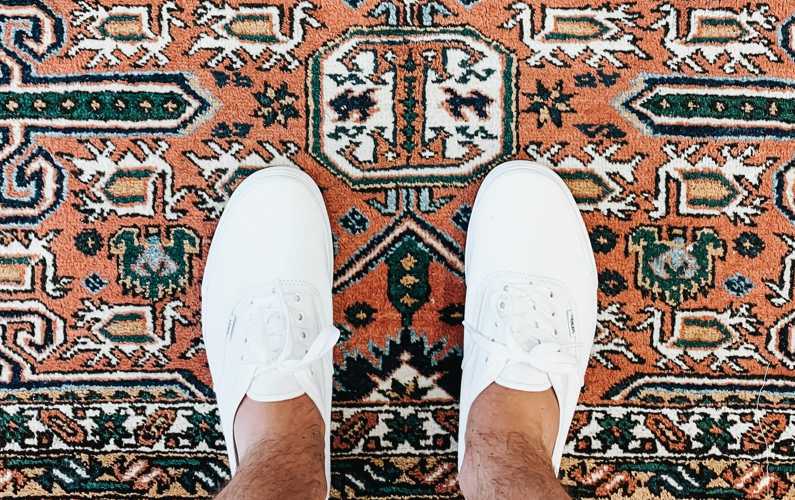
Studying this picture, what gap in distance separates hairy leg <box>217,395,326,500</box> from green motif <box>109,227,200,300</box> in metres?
0.23

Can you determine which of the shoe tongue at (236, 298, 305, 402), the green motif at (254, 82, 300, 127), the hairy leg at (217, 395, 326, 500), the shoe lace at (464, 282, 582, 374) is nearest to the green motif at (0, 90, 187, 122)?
the green motif at (254, 82, 300, 127)

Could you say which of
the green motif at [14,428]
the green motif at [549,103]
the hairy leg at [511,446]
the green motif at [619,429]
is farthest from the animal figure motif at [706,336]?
the green motif at [14,428]

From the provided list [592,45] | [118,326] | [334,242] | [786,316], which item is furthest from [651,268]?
[118,326]

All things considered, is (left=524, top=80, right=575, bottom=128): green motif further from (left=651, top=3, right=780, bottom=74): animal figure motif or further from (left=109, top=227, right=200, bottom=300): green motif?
(left=109, top=227, right=200, bottom=300): green motif

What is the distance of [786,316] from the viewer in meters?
0.96

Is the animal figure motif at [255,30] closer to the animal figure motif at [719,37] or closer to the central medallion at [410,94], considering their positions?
the central medallion at [410,94]

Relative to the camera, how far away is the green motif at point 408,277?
38.1 inches

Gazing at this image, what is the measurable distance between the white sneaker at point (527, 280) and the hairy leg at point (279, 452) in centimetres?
21

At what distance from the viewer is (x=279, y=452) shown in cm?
83

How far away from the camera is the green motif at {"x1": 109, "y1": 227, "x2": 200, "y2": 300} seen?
96cm

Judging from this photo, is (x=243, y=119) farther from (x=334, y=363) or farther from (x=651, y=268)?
(x=651, y=268)

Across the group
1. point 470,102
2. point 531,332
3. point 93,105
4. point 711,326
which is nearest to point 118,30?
point 93,105

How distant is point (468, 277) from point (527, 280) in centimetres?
9

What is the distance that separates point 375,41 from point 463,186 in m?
0.25
